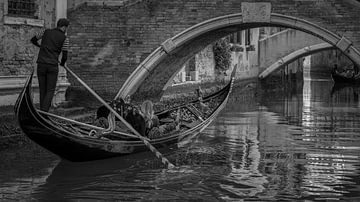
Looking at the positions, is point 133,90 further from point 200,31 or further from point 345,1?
point 345,1

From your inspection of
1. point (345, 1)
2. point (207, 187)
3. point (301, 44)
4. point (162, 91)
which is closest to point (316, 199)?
point (207, 187)

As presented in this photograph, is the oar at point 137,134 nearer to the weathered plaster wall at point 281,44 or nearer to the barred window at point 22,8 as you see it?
the barred window at point 22,8

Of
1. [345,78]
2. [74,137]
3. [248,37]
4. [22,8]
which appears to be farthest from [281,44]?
[74,137]

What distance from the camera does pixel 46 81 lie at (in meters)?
6.97

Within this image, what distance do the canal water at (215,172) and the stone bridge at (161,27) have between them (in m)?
1.84

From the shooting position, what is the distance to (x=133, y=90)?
461 inches

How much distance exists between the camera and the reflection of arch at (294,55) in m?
19.9

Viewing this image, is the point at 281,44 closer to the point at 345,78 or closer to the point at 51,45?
the point at 345,78

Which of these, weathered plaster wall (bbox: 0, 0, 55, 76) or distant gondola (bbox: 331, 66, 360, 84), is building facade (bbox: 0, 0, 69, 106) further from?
distant gondola (bbox: 331, 66, 360, 84)

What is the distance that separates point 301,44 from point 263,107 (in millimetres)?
6047

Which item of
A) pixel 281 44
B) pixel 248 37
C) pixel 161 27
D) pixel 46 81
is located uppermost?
pixel 248 37

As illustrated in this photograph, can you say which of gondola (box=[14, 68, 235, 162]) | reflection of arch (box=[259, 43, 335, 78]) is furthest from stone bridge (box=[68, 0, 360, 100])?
reflection of arch (box=[259, 43, 335, 78])

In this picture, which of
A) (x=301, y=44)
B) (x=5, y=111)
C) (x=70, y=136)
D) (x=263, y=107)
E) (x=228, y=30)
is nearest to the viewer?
(x=70, y=136)

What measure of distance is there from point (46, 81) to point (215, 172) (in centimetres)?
177
